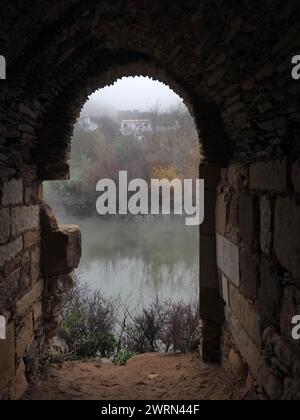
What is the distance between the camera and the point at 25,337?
2703 millimetres

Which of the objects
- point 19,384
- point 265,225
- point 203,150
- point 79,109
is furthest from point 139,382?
point 79,109

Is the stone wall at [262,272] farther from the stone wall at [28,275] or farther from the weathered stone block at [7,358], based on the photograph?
the weathered stone block at [7,358]

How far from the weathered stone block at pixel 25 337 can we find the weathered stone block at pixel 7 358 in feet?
0.37

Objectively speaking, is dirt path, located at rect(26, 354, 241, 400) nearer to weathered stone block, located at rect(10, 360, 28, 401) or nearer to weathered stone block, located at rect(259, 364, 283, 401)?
weathered stone block, located at rect(10, 360, 28, 401)

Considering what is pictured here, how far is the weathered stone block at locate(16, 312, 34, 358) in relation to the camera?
8.39ft

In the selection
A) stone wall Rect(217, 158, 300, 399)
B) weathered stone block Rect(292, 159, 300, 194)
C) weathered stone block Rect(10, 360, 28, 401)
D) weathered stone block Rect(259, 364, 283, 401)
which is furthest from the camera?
weathered stone block Rect(10, 360, 28, 401)

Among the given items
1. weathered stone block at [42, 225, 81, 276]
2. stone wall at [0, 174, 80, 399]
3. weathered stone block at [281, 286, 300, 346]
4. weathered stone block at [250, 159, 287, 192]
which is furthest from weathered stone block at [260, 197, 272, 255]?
weathered stone block at [42, 225, 81, 276]

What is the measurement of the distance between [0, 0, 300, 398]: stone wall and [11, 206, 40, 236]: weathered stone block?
0.02m

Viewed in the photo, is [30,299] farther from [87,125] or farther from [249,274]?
[87,125]

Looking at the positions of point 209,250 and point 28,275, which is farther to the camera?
point 209,250

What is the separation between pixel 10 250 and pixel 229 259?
1811 millimetres


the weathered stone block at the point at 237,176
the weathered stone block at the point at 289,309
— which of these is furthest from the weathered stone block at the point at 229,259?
the weathered stone block at the point at 289,309

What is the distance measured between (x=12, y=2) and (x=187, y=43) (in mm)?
1207

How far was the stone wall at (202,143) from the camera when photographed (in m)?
1.80
